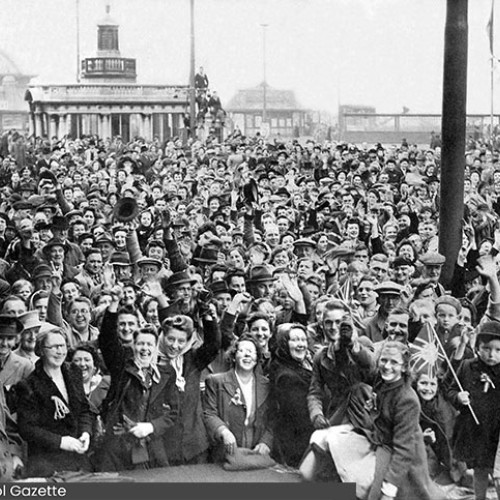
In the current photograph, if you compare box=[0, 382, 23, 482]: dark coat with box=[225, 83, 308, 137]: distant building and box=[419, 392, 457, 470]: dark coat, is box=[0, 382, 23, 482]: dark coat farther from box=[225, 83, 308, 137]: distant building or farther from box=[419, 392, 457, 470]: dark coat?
box=[225, 83, 308, 137]: distant building

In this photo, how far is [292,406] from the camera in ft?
25.1

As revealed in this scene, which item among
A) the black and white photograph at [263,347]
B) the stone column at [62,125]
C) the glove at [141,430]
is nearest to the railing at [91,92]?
the stone column at [62,125]

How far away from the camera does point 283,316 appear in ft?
27.9

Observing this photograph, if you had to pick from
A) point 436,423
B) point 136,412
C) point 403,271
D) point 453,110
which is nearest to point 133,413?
point 136,412

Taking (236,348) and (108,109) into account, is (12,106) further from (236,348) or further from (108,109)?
(236,348)

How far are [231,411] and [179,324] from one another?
0.60 metres

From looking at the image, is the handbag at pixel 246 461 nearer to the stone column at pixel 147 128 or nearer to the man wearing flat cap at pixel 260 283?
the man wearing flat cap at pixel 260 283

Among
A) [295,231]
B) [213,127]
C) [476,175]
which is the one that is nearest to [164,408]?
[295,231]

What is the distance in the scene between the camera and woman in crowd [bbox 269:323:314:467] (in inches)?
299

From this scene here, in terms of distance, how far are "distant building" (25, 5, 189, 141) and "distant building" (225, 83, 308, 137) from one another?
95.4 inches

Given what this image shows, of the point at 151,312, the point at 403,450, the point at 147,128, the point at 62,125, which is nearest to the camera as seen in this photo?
the point at 403,450

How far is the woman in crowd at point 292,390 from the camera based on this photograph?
760 centimetres

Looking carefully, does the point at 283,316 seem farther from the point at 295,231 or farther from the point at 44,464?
the point at 295,231

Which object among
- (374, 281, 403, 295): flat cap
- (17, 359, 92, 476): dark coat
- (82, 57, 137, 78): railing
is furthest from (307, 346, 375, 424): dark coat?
(82, 57, 137, 78): railing
